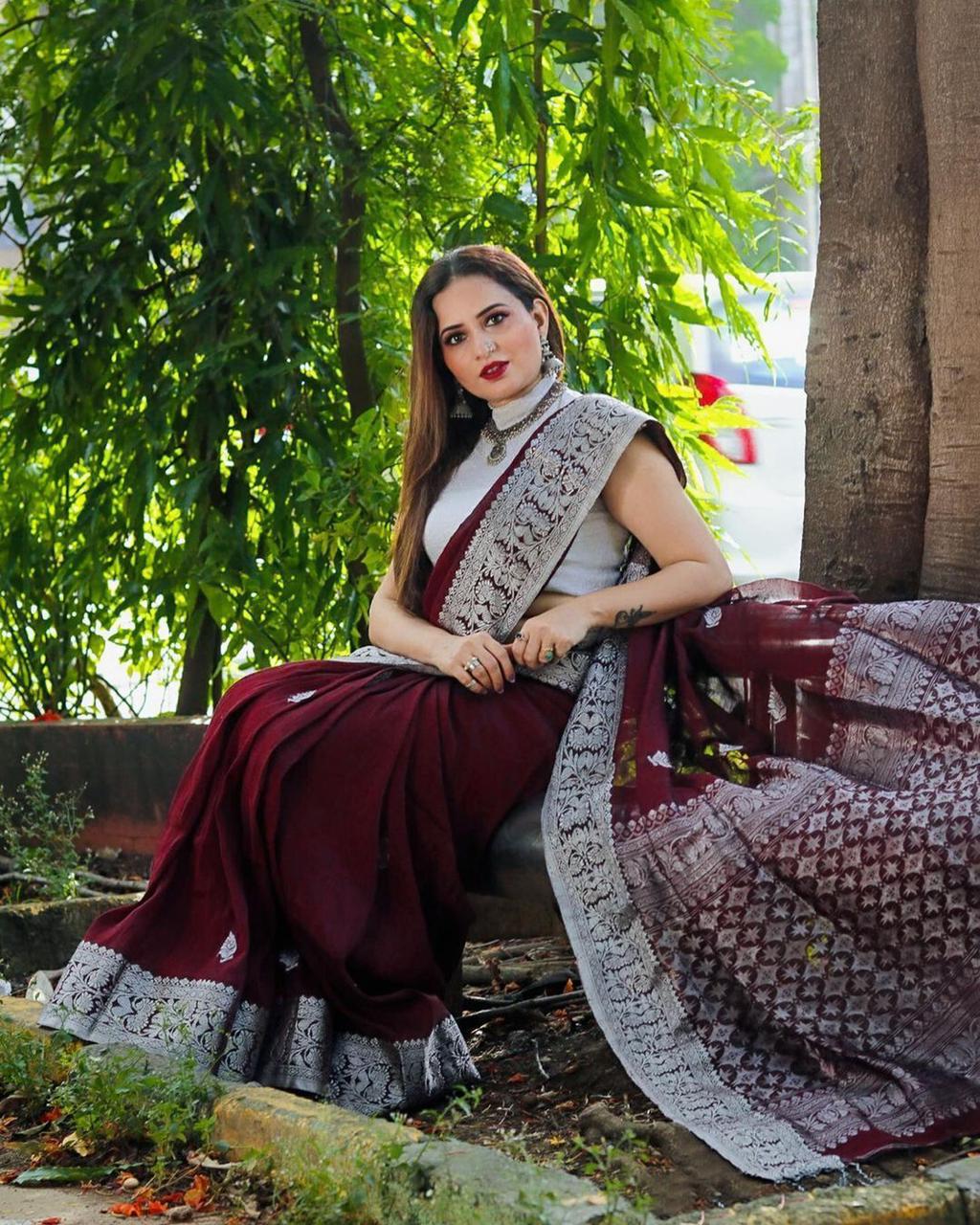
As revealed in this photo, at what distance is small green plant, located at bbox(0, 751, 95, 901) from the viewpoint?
16.8 ft

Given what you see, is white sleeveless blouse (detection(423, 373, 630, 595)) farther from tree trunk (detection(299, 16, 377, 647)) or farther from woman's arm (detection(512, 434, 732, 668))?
tree trunk (detection(299, 16, 377, 647))

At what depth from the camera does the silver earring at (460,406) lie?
3811mm

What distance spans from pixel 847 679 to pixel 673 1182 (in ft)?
3.16

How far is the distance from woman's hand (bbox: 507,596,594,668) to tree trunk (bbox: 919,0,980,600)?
0.80 metres

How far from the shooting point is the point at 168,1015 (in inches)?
127

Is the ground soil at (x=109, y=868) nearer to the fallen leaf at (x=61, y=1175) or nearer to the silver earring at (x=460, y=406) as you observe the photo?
the silver earring at (x=460, y=406)

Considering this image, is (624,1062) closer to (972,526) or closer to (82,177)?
(972,526)

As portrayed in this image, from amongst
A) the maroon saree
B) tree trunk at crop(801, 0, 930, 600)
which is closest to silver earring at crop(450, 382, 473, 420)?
the maroon saree

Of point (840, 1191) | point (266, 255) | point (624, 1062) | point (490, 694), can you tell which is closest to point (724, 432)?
point (266, 255)

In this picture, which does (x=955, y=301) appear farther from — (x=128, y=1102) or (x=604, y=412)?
(x=128, y=1102)

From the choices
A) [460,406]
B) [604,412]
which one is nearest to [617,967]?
[604,412]

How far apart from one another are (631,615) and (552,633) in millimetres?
169

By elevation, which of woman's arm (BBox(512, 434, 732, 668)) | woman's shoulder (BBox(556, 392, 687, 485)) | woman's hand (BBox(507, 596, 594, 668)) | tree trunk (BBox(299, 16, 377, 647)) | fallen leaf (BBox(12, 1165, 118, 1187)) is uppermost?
tree trunk (BBox(299, 16, 377, 647))

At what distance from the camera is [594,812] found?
10.2 feet
